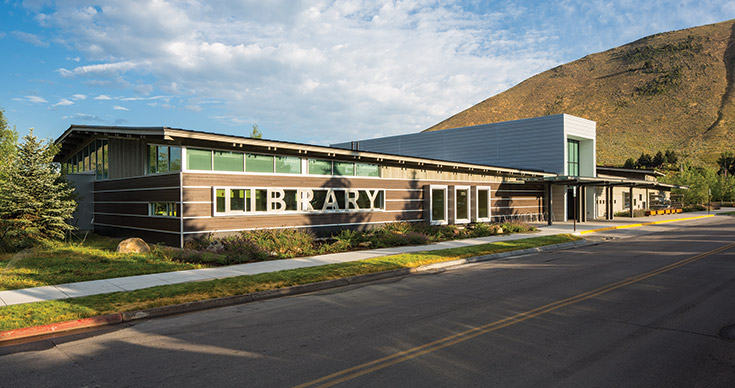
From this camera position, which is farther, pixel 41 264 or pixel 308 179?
pixel 308 179

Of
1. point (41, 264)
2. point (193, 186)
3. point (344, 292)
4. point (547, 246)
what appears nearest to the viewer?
point (344, 292)

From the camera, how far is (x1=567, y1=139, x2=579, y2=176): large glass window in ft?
126

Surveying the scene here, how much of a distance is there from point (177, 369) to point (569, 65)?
7945 inches

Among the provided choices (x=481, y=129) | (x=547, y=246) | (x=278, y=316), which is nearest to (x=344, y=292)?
(x=278, y=316)

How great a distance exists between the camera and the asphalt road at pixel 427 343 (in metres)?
5.16

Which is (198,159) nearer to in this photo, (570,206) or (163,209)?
(163,209)

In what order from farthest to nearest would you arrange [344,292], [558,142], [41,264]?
[558,142] < [41,264] < [344,292]

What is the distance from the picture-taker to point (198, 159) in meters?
16.4

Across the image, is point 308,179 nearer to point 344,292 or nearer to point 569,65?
point 344,292

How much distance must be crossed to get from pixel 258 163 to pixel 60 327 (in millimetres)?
11254

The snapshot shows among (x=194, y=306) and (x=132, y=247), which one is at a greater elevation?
(x=132, y=247)

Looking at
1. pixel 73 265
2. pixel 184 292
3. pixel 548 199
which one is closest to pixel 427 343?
pixel 184 292

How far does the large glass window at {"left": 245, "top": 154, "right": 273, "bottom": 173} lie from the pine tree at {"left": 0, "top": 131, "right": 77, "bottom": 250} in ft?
24.0

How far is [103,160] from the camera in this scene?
23.2m
